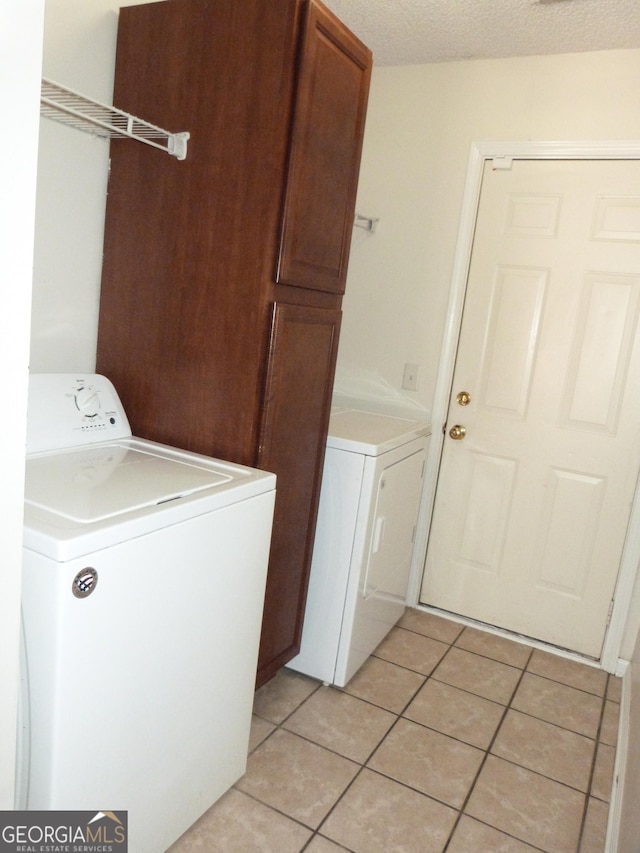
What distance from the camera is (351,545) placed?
7.22ft

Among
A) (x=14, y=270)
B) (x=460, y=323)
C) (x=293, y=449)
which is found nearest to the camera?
(x=14, y=270)

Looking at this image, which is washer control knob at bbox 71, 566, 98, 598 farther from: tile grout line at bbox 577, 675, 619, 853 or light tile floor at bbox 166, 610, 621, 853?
tile grout line at bbox 577, 675, 619, 853

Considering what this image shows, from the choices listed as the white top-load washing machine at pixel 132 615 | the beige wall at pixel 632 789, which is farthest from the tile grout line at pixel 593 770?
the white top-load washing machine at pixel 132 615

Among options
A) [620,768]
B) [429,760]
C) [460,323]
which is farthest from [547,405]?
[429,760]

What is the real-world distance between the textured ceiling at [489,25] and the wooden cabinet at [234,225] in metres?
0.53

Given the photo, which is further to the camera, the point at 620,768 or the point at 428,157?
the point at 428,157

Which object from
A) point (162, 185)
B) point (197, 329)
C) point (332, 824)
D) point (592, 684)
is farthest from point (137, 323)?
point (592, 684)

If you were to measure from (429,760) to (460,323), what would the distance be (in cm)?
168

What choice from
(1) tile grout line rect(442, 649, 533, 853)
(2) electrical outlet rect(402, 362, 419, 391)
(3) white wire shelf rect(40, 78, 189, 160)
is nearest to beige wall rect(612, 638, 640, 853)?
(1) tile grout line rect(442, 649, 533, 853)

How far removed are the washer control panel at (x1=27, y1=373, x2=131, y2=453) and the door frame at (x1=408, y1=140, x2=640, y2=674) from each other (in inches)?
57.3

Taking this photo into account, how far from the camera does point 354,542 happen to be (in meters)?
2.20

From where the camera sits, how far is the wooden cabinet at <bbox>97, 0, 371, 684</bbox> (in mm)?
1618

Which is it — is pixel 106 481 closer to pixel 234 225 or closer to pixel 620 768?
pixel 234 225

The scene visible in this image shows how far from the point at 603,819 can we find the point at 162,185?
2.16m
